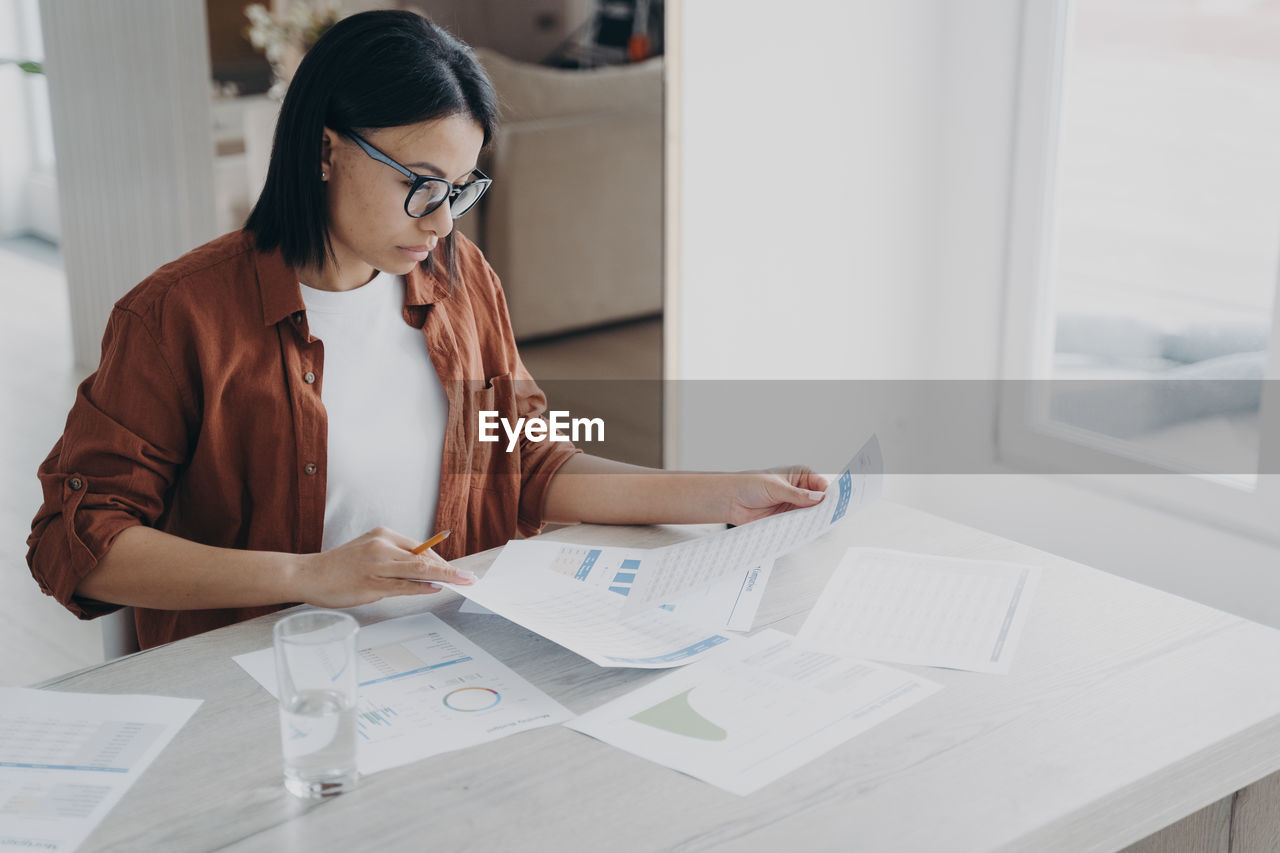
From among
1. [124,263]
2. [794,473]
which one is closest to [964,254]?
[794,473]

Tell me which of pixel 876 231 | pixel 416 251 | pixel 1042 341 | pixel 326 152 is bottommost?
pixel 1042 341

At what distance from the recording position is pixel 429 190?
144cm

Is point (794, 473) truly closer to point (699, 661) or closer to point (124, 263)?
point (699, 661)

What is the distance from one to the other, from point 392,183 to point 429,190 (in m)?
0.04

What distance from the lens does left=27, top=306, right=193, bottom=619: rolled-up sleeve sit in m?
1.33

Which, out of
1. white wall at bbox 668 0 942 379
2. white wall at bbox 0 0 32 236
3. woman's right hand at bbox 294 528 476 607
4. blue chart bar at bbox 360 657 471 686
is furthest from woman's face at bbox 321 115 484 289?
white wall at bbox 0 0 32 236

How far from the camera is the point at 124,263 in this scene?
9.61 ft

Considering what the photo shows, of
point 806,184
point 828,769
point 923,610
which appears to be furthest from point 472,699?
point 806,184

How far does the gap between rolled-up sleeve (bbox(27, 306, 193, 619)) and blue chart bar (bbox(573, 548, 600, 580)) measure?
461 millimetres

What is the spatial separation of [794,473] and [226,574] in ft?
2.19

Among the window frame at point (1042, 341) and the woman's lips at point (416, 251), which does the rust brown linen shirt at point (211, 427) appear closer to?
the woman's lips at point (416, 251)

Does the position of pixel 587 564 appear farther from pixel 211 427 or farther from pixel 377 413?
pixel 211 427

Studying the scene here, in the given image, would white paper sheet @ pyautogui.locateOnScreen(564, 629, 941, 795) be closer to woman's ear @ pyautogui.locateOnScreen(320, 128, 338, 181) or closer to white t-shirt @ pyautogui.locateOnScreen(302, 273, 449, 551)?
white t-shirt @ pyautogui.locateOnScreen(302, 273, 449, 551)

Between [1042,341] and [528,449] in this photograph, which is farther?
[1042,341]
